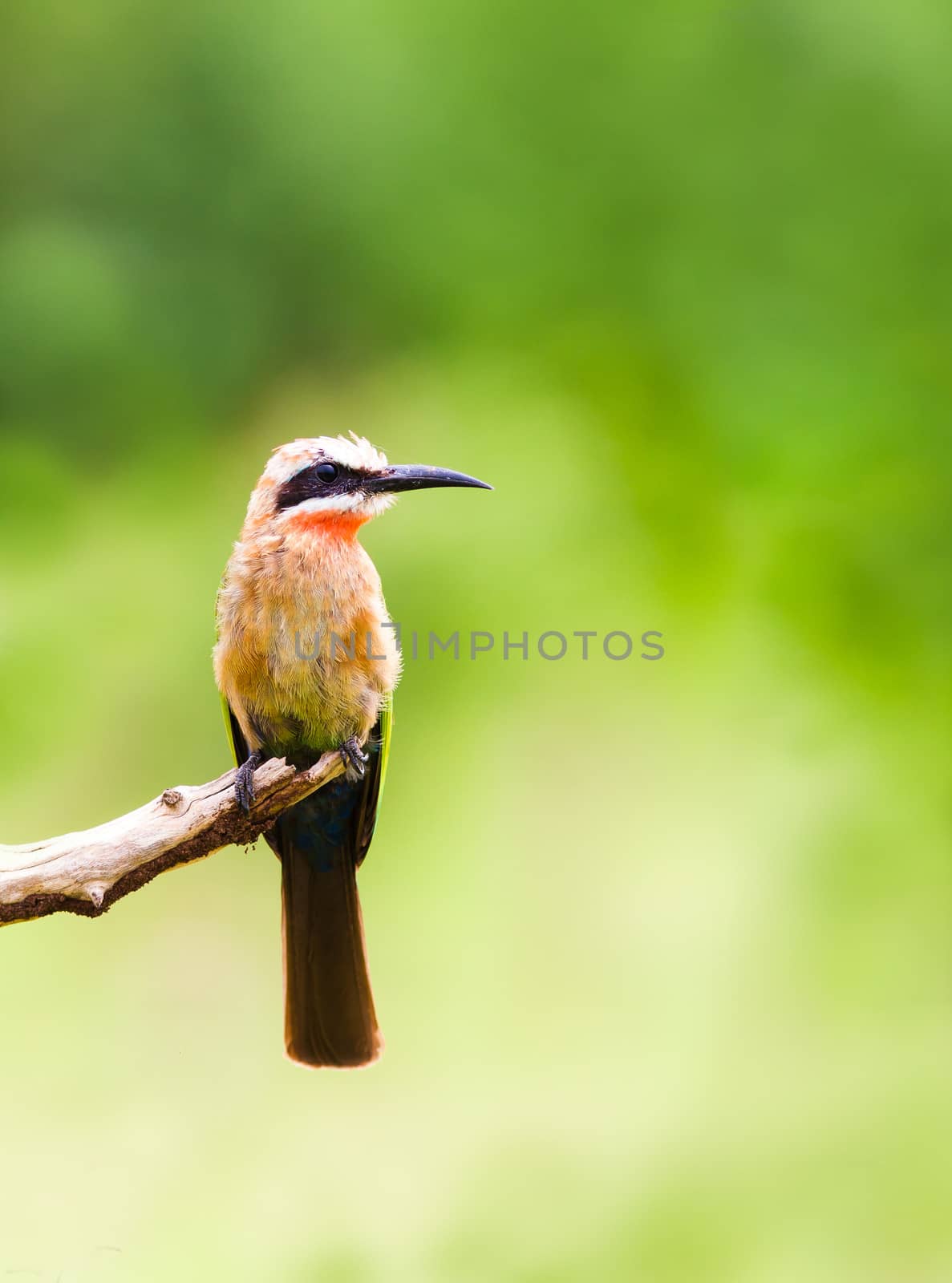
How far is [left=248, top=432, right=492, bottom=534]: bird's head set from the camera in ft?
7.22

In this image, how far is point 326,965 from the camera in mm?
2463

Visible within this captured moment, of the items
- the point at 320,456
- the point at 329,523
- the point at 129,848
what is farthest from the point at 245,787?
the point at 320,456

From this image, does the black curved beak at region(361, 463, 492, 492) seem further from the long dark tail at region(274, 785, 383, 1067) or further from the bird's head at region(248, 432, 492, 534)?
the long dark tail at region(274, 785, 383, 1067)

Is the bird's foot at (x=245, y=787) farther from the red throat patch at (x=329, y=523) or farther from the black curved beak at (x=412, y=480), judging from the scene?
the black curved beak at (x=412, y=480)

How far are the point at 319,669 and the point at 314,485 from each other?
1.12 feet

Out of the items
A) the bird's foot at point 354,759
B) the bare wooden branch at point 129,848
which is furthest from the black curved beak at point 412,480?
the bare wooden branch at point 129,848

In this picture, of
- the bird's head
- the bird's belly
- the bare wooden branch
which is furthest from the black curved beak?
the bare wooden branch

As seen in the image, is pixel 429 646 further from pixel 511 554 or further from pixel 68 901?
pixel 68 901

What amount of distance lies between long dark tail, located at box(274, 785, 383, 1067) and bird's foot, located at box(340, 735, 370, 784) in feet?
0.73

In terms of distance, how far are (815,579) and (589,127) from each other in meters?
1.40

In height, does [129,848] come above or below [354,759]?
below

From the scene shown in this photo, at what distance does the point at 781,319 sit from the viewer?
3322 mm

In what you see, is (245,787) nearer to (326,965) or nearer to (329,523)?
(329,523)

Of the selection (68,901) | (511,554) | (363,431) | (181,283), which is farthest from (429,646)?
(68,901)
